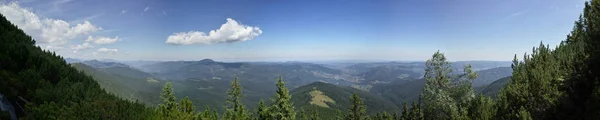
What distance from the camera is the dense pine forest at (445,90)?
1176cm

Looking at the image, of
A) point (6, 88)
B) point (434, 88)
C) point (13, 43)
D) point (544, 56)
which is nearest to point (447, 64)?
point (434, 88)

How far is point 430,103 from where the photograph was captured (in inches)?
1125

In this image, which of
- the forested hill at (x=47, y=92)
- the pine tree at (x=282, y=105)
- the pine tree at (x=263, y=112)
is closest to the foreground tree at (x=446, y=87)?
the pine tree at (x=282, y=105)

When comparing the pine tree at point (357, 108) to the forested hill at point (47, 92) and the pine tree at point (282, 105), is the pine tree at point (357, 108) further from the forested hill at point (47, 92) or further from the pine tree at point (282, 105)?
the forested hill at point (47, 92)

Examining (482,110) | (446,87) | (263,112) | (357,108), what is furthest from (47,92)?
(357,108)

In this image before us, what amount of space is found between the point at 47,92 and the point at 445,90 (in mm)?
32504

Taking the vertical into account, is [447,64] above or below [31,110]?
above

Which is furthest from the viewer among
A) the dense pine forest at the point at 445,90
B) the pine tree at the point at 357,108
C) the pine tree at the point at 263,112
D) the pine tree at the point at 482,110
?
the pine tree at the point at 357,108

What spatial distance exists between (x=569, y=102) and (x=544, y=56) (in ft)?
14.8

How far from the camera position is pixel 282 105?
31.5 m

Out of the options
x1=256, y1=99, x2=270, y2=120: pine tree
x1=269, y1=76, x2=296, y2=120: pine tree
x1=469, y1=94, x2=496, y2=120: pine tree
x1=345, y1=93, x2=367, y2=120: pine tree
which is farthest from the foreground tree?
x1=345, y1=93, x2=367, y2=120: pine tree

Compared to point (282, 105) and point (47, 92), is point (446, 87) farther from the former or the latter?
point (47, 92)

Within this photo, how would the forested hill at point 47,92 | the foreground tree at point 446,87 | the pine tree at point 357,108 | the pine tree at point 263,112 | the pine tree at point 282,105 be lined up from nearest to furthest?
1. the forested hill at point 47,92
2. the foreground tree at point 446,87
3. the pine tree at point 282,105
4. the pine tree at point 263,112
5. the pine tree at point 357,108

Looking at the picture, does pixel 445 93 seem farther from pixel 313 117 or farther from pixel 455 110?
pixel 313 117
